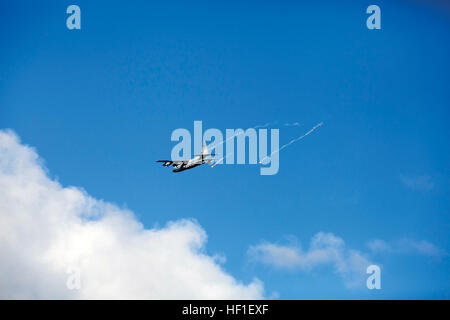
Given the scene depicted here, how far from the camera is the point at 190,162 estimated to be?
4589 inches

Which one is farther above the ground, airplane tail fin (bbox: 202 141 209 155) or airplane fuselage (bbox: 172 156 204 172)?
airplane tail fin (bbox: 202 141 209 155)

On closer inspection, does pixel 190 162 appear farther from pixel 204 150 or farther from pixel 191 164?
pixel 204 150

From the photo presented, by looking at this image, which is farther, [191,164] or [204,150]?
[191,164]

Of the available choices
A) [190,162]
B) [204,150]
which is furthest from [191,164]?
[204,150]

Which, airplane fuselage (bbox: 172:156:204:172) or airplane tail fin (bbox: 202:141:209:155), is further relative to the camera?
airplane fuselage (bbox: 172:156:204:172)

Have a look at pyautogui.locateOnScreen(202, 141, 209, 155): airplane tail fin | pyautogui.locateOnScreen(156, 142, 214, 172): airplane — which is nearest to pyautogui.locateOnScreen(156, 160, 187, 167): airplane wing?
pyautogui.locateOnScreen(156, 142, 214, 172): airplane

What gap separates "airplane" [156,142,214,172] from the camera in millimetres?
114881

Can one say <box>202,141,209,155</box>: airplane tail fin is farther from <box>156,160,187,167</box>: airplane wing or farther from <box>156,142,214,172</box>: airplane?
<box>156,160,187,167</box>: airplane wing
